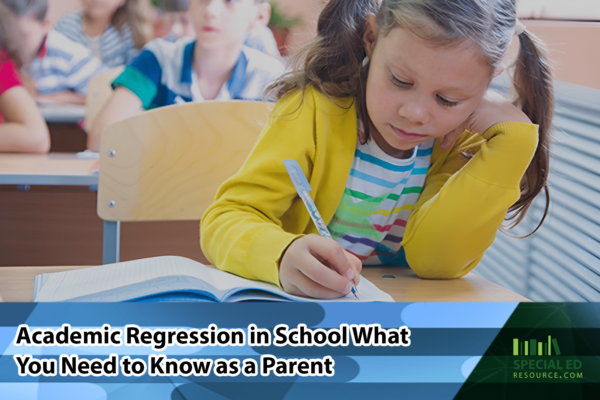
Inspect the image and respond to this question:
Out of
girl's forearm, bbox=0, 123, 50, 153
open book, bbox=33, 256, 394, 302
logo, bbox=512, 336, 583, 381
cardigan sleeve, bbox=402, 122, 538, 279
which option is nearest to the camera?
logo, bbox=512, 336, 583, 381

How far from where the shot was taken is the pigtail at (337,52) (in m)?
0.69

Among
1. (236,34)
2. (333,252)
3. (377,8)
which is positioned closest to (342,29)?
(377,8)

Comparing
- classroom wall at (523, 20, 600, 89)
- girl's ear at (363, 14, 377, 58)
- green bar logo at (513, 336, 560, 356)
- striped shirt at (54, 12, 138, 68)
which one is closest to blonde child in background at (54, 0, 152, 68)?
striped shirt at (54, 12, 138, 68)

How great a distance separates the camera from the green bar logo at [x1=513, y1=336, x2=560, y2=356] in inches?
13.6

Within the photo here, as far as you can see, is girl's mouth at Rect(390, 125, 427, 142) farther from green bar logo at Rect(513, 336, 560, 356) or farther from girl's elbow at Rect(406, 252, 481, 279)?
green bar logo at Rect(513, 336, 560, 356)

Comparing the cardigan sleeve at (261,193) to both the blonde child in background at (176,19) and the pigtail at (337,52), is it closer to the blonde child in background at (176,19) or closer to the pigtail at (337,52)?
the pigtail at (337,52)

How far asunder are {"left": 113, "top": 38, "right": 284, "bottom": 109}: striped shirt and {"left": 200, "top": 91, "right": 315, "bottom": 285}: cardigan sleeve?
1071 millimetres

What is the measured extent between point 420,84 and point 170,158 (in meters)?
0.52

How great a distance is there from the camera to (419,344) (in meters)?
0.38

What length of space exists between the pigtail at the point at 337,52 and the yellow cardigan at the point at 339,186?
0.06ft

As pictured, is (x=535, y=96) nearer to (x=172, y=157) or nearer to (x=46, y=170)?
(x=172, y=157)

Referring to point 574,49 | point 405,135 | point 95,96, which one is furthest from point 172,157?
point 574,49

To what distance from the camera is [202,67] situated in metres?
1.81

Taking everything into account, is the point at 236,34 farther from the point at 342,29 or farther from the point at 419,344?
the point at 419,344
